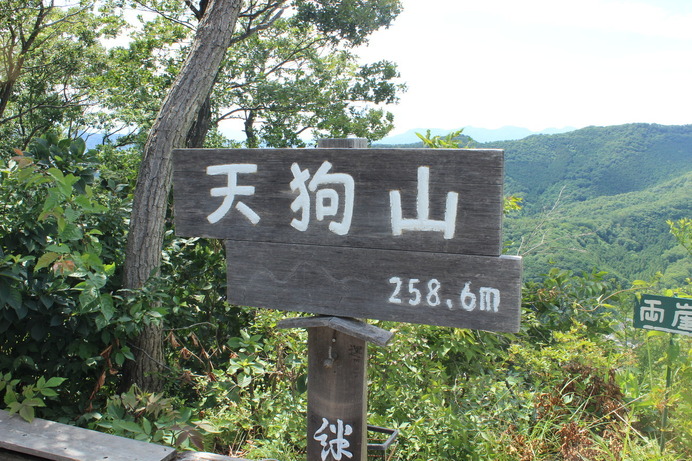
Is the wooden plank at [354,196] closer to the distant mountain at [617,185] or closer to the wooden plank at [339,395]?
the wooden plank at [339,395]

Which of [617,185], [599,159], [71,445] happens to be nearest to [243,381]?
[71,445]

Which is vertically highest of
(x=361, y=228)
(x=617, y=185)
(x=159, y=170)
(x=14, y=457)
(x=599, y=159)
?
(x=599, y=159)

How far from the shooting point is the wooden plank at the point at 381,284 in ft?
4.55

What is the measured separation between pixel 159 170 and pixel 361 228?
1.80 meters

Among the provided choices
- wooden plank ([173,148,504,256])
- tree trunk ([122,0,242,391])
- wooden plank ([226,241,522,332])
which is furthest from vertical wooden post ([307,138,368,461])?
tree trunk ([122,0,242,391])

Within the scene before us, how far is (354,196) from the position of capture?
1.48 meters

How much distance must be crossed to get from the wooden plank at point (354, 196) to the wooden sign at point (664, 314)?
2227mm

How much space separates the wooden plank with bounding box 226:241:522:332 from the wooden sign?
217 centimetres

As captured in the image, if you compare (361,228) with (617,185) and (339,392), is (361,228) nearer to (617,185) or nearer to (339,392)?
(339,392)

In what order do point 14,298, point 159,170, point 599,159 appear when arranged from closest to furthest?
1. point 14,298
2. point 159,170
3. point 599,159

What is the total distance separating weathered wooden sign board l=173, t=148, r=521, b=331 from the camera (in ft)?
4.54

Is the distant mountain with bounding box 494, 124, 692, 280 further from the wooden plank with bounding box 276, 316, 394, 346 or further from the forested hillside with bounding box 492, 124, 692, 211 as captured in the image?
the wooden plank with bounding box 276, 316, 394, 346


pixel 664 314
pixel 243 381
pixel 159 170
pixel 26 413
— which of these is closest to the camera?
pixel 26 413

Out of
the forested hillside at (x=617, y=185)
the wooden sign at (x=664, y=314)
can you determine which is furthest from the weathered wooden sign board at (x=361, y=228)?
the forested hillside at (x=617, y=185)
